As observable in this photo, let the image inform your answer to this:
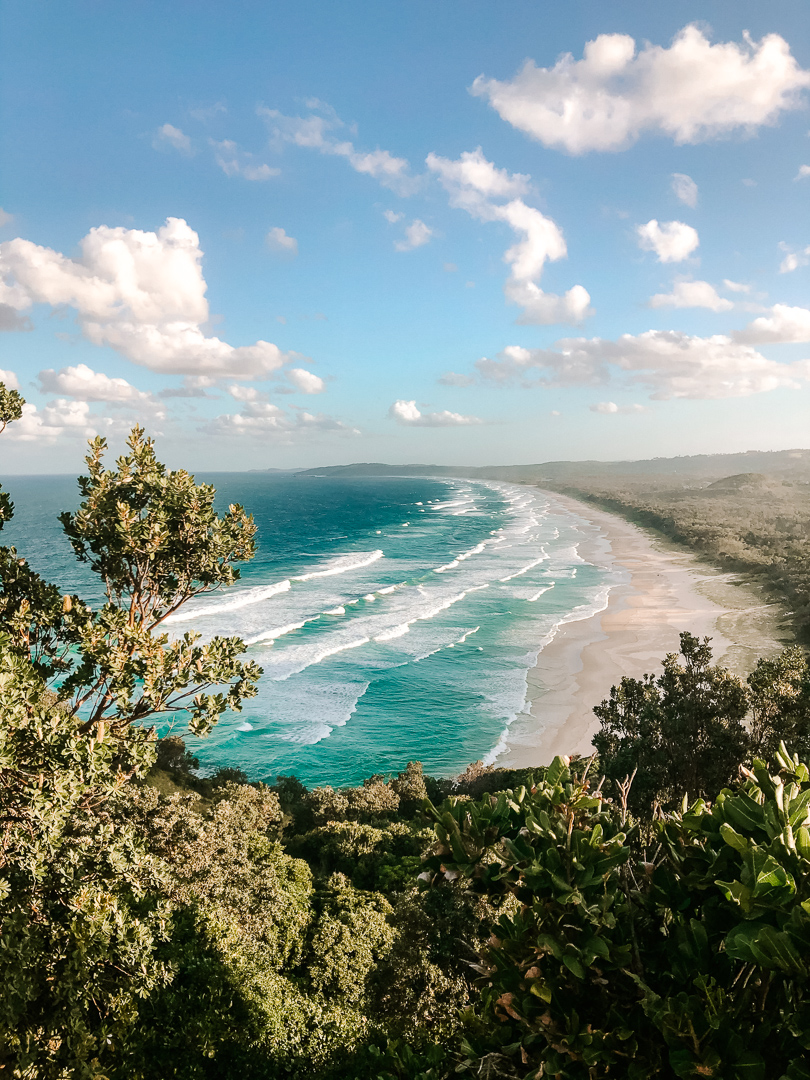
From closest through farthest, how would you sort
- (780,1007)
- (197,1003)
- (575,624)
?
(780,1007)
(197,1003)
(575,624)

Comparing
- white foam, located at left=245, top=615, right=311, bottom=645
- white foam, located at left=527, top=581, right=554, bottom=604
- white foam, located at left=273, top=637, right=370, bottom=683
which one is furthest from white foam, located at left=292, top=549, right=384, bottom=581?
white foam, located at left=527, top=581, right=554, bottom=604

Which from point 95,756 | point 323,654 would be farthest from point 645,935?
point 323,654

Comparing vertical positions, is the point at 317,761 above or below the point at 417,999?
below

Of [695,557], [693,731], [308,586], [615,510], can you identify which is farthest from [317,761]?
[615,510]

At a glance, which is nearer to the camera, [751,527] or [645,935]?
[645,935]

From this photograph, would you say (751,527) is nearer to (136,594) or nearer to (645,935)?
(136,594)

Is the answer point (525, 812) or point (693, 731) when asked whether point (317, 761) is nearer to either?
point (693, 731)

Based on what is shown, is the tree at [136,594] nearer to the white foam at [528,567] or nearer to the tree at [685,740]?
the tree at [685,740]
